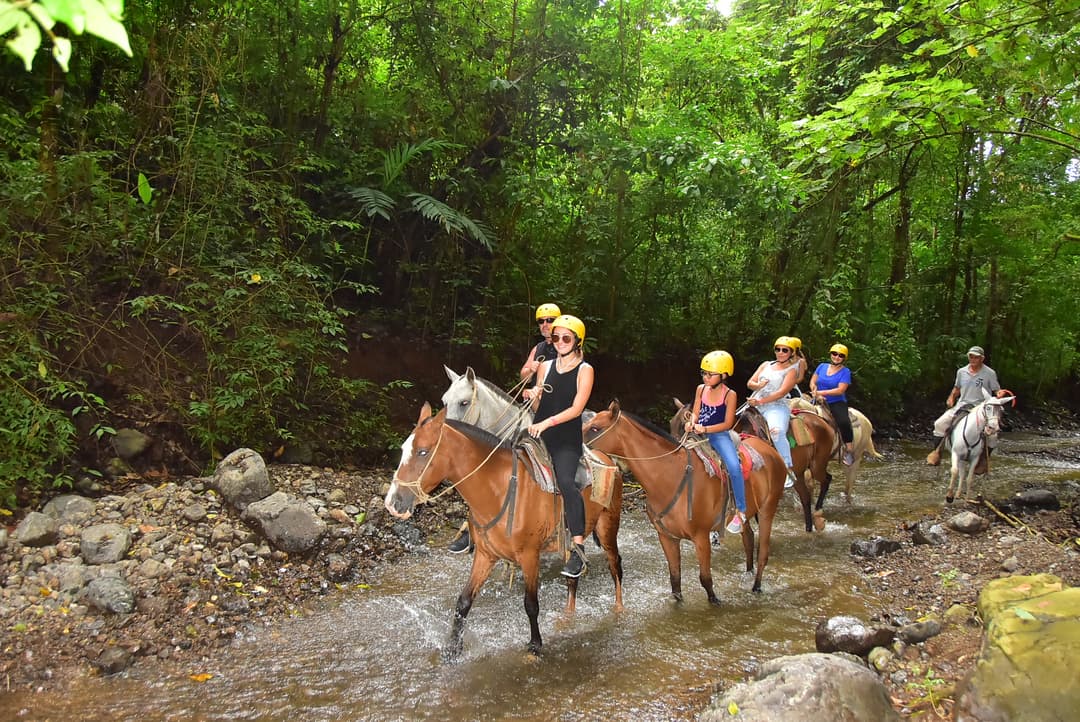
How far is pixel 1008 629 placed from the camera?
3.46 meters

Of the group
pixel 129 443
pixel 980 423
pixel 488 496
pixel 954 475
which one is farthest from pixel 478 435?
pixel 954 475

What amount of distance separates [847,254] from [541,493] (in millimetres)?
13344

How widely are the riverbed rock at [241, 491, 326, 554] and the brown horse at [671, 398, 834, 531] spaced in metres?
4.49

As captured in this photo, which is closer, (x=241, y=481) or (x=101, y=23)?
(x=101, y=23)

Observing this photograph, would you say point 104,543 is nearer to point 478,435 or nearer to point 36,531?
point 36,531

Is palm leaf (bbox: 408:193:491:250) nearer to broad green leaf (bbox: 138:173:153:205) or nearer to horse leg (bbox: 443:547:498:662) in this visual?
broad green leaf (bbox: 138:173:153:205)

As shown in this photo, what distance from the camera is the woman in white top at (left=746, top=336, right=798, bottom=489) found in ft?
25.8

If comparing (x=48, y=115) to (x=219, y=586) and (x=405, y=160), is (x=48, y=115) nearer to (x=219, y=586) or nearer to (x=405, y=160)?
(x=405, y=160)

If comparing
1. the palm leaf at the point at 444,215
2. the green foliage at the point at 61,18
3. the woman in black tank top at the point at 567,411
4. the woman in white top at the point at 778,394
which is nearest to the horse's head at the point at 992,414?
the woman in white top at the point at 778,394

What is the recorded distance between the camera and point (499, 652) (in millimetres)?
4875

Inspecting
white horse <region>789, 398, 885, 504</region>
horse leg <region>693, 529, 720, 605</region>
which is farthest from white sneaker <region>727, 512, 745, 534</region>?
white horse <region>789, 398, 885, 504</region>

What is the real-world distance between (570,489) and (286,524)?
3.16m

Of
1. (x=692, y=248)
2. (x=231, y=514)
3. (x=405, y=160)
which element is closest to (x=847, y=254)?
(x=692, y=248)

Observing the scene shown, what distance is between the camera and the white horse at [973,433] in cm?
905
